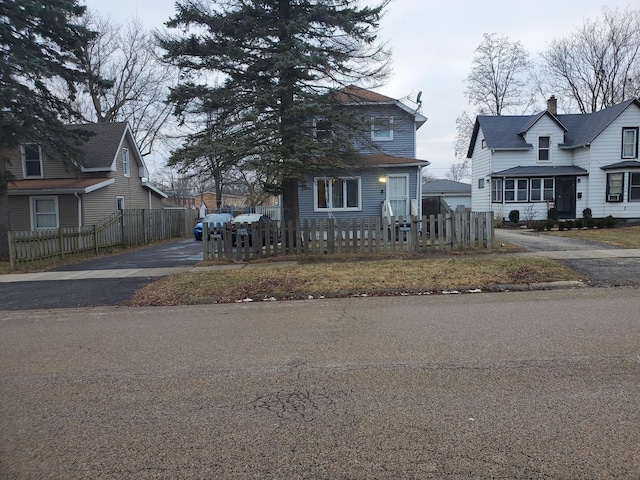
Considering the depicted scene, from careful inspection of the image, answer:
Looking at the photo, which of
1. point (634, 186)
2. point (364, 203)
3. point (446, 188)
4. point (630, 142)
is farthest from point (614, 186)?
point (446, 188)

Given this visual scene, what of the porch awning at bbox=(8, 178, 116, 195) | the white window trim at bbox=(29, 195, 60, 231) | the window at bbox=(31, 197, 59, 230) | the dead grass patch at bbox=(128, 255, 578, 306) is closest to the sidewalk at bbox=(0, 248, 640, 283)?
the dead grass patch at bbox=(128, 255, 578, 306)

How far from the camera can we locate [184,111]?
13289mm

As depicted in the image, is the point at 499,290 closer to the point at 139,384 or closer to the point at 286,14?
the point at 139,384

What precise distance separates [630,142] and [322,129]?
2250 centimetres

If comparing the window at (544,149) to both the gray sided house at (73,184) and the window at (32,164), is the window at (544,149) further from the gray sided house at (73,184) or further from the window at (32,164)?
the window at (32,164)

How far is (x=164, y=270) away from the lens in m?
12.2

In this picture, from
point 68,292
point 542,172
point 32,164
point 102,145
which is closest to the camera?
point 68,292

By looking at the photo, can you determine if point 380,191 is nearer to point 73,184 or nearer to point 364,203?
point 364,203

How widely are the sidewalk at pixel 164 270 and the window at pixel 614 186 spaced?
15667mm

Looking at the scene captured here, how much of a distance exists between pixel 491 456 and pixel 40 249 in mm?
15690

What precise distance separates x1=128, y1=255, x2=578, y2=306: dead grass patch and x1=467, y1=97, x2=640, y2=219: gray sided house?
18.2 meters

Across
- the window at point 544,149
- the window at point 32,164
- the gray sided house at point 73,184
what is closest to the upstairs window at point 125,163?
the gray sided house at point 73,184

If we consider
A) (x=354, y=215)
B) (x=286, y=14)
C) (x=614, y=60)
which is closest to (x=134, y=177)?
(x=354, y=215)

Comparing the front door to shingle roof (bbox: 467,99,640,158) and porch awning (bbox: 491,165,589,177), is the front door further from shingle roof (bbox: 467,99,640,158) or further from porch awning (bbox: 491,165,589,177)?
shingle roof (bbox: 467,99,640,158)
